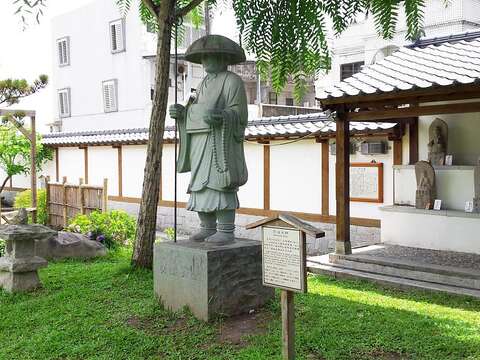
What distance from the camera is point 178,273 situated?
580cm

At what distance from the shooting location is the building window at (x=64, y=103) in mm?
27734

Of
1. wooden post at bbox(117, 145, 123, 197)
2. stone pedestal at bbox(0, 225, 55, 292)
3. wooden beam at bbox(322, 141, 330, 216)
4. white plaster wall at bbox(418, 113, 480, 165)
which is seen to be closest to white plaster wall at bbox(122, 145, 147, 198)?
wooden post at bbox(117, 145, 123, 197)

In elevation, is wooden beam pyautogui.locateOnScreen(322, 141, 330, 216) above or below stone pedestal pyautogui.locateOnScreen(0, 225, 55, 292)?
above

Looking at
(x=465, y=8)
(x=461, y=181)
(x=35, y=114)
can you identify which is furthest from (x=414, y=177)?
(x=35, y=114)

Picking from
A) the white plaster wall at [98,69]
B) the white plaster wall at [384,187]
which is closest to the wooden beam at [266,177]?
the white plaster wall at [384,187]

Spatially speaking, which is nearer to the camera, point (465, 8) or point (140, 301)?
point (140, 301)

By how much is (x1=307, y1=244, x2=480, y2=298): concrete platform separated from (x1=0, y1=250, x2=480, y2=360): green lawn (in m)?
0.46

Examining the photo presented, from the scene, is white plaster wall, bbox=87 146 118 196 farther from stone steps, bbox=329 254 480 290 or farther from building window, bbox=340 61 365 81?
stone steps, bbox=329 254 480 290

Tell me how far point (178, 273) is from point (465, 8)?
14.7 meters

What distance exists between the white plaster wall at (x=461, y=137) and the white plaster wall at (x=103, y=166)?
1066 centimetres

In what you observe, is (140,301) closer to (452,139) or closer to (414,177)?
(414,177)

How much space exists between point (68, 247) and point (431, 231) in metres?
6.70

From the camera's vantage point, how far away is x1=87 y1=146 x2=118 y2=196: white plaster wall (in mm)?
17859

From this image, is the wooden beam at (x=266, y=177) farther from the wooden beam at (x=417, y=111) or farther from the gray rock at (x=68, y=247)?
the gray rock at (x=68, y=247)
